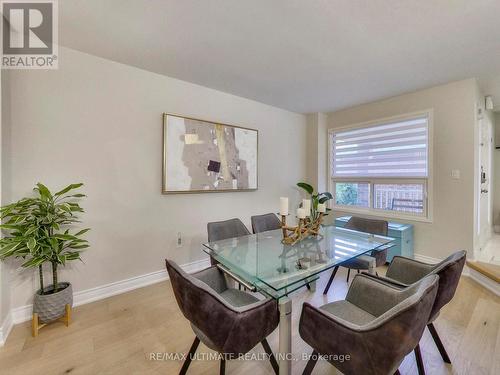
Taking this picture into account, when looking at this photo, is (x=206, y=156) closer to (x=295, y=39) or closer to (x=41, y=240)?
(x=295, y=39)

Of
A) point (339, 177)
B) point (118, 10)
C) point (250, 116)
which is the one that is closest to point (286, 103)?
point (250, 116)

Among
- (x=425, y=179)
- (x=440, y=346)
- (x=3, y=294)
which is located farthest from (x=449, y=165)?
(x=3, y=294)

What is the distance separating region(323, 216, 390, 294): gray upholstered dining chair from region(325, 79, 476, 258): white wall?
1.16 meters

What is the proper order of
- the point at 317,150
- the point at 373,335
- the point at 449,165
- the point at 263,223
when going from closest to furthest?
the point at 373,335, the point at 263,223, the point at 449,165, the point at 317,150

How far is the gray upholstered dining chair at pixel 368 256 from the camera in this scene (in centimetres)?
219

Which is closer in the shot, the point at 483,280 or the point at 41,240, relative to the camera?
the point at 41,240

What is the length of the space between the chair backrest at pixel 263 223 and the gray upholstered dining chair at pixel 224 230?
0.19 metres

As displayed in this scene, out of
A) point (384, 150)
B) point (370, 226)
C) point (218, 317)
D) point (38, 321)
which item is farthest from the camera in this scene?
point (384, 150)

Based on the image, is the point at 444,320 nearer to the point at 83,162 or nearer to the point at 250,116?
the point at 250,116

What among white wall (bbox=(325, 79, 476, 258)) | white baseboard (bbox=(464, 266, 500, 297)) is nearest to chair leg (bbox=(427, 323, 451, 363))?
white baseboard (bbox=(464, 266, 500, 297))

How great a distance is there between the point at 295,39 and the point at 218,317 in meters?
2.16

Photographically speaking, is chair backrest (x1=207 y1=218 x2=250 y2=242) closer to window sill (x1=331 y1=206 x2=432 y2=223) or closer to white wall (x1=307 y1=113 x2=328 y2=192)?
white wall (x1=307 y1=113 x2=328 y2=192)

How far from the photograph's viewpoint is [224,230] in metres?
2.42

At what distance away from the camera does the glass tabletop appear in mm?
1368
